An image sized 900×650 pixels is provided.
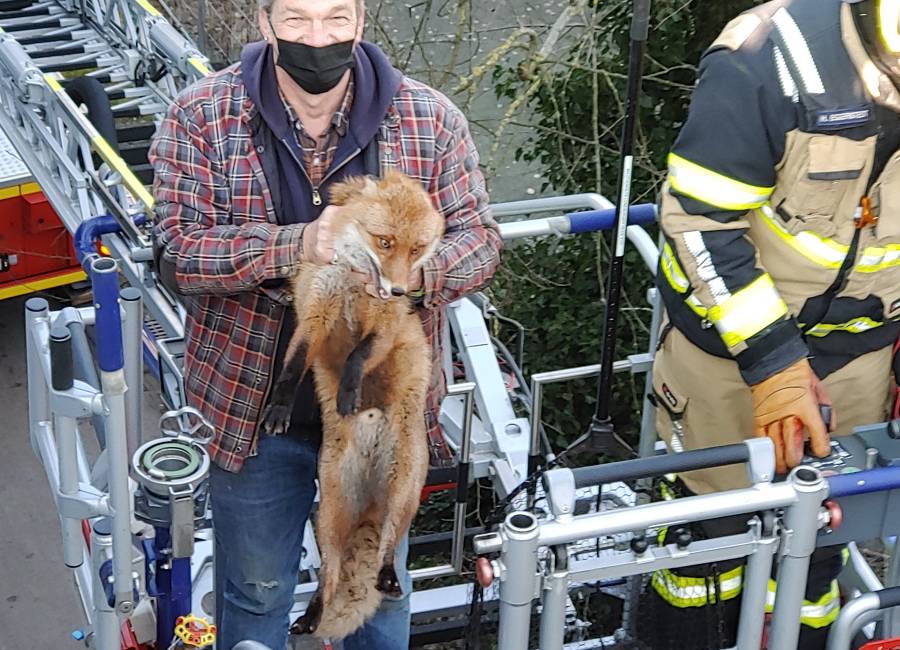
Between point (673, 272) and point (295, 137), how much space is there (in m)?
0.98

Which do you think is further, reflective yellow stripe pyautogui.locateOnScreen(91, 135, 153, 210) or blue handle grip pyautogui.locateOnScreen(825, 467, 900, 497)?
reflective yellow stripe pyautogui.locateOnScreen(91, 135, 153, 210)

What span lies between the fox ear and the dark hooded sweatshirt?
0.05m

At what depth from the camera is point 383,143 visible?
247 cm

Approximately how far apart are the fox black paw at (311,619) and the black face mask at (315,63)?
3.85 ft

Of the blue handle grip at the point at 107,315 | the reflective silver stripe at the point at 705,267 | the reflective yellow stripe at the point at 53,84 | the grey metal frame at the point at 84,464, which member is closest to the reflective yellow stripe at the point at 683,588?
the reflective silver stripe at the point at 705,267

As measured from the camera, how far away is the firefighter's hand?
2.33 m

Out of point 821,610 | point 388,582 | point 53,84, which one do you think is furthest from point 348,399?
point 53,84

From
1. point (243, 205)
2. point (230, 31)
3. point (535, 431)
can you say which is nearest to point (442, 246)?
point (243, 205)

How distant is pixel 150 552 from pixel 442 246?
4.36ft

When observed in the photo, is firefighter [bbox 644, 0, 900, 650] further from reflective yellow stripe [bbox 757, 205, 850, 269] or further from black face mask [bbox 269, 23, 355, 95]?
black face mask [bbox 269, 23, 355, 95]

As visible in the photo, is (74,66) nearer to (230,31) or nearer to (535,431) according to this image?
(230,31)

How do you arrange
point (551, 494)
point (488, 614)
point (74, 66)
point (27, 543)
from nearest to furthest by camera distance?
1. point (551, 494)
2. point (488, 614)
3. point (27, 543)
4. point (74, 66)

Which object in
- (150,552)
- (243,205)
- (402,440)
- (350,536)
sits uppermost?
(243,205)

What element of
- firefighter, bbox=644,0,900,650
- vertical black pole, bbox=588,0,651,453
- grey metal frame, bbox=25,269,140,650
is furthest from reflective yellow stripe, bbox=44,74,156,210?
firefighter, bbox=644,0,900,650
